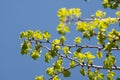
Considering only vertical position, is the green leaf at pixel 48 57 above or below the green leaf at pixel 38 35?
below

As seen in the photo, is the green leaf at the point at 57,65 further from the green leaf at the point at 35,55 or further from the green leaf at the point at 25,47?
the green leaf at the point at 25,47

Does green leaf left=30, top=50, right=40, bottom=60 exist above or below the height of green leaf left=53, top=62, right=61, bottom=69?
above

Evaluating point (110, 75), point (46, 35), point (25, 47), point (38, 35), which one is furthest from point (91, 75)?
point (25, 47)

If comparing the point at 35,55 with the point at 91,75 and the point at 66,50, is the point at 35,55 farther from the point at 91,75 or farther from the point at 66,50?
the point at 91,75

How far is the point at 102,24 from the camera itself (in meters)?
6.74

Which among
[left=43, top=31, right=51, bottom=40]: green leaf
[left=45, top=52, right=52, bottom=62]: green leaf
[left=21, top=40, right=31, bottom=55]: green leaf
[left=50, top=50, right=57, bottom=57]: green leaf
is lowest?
[left=45, top=52, right=52, bottom=62]: green leaf

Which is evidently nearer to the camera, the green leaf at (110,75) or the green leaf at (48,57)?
the green leaf at (110,75)

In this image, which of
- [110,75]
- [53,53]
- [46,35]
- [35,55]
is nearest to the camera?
[110,75]

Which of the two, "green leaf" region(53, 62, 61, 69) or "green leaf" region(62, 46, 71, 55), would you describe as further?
"green leaf" region(62, 46, 71, 55)

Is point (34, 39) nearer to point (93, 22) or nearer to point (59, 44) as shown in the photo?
point (59, 44)

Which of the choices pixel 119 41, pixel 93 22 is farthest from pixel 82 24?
pixel 119 41

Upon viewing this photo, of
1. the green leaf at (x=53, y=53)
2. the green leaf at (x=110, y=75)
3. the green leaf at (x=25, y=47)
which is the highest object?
the green leaf at (x=25, y=47)

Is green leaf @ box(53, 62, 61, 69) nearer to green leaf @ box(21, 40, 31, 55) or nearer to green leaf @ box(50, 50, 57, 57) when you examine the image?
green leaf @ box(50, 50, 57, 57)

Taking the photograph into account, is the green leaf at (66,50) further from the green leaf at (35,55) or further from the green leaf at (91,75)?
the green leaf at (91,75)
